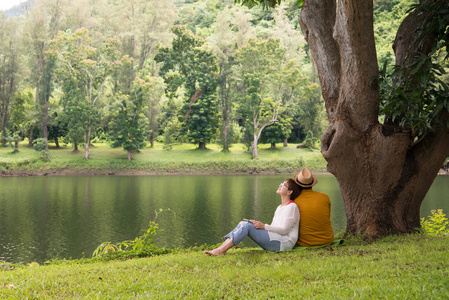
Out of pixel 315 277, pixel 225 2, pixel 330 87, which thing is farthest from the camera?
pixel 225 2

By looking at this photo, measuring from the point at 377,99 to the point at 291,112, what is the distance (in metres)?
37.1

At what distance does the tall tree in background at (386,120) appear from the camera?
252 inches

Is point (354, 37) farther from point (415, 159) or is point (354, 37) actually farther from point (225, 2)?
point (225, 2)

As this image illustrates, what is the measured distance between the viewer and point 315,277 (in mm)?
4426

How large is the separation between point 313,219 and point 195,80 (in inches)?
1469

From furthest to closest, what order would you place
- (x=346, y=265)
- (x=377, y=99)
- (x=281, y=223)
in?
1. (x=377, y=99)
2. (x=281, y=223)
3. (x=346, y=265)

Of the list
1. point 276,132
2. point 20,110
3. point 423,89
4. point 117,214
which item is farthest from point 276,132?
point 423,89

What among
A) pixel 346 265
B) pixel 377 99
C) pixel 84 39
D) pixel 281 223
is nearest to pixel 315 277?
pixel 346 265

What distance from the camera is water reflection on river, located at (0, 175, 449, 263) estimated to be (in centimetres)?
1059

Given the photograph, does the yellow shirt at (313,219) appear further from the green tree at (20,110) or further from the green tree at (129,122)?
the green tree at (20,110)

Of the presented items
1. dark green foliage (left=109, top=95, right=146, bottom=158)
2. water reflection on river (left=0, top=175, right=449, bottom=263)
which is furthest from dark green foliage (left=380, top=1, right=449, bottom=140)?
dark green foliage (left=109, top=95, right=146, bottom=158)

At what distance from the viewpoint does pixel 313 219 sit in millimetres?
5777

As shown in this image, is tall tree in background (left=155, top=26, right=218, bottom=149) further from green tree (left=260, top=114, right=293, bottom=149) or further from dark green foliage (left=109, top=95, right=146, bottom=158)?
green tree (left=260, top=114, right=293, bottom=149)

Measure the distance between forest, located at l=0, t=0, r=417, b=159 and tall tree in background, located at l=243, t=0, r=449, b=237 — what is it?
31.1m
